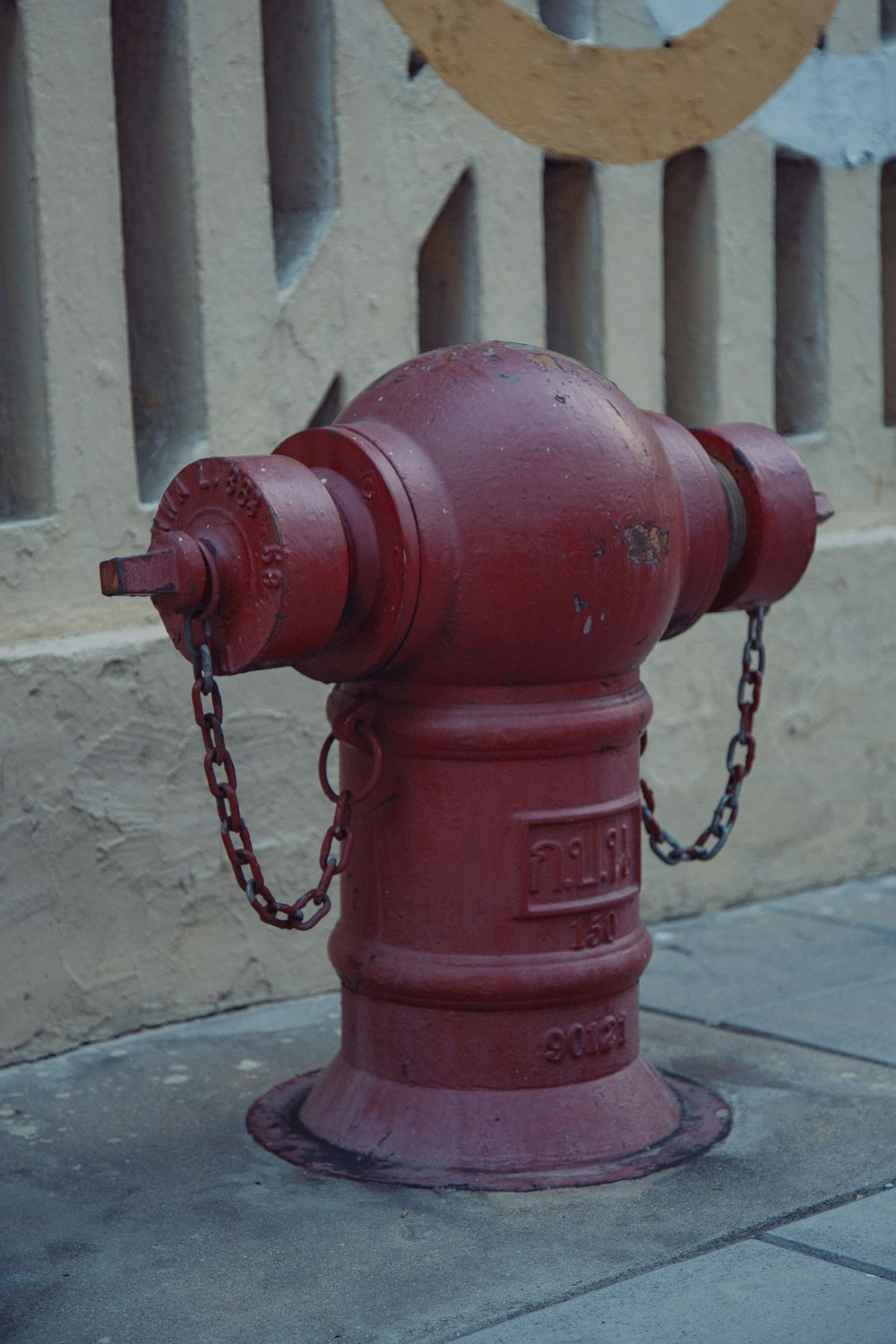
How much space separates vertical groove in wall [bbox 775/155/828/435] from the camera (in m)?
5.06

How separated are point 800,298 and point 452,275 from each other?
1.29 metres

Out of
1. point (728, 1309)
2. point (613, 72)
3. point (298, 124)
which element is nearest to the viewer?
point (728, 1309)

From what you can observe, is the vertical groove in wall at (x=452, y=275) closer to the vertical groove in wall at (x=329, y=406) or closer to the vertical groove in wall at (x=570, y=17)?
the vertical groove in wall at (x=329, y=406)

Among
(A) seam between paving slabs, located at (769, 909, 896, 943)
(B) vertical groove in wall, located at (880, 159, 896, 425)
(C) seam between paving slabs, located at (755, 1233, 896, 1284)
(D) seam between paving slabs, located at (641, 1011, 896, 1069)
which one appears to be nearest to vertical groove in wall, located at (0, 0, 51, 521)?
(D) seam between paving slabs, located at (641, 1011, 896, 1069)

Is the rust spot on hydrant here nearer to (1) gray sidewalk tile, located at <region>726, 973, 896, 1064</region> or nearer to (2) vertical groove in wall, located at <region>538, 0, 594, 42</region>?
(1) gray sidewalk tile, located at <region>726, 973, 896, 1064</region>

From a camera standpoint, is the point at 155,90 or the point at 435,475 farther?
the point at 155,90

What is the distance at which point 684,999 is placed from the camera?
407 cm

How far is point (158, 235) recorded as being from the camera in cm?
388

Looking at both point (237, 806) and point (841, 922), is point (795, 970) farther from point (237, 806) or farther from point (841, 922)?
point (237, 806)

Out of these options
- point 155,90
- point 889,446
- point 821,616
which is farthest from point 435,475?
point 889,446

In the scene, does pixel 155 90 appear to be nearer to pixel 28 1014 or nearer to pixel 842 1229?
pixel 28 1014

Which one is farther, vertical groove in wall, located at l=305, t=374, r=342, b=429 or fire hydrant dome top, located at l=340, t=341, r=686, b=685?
Result: vertical groove in wall, located at l=305, t=374, r=342, b=429

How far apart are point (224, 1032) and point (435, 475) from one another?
61.9 inches

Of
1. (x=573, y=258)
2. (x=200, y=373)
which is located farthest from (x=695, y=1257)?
(x=573, y=258)
